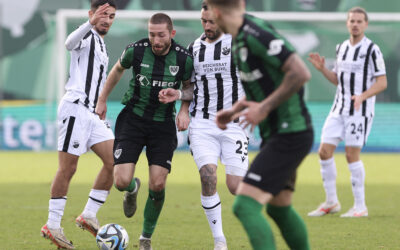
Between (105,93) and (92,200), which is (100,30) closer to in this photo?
(105,93)

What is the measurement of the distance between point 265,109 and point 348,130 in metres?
5.35

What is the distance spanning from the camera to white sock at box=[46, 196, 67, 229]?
7.76m

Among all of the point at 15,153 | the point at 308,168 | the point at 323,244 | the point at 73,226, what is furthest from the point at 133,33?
the point at 323,244

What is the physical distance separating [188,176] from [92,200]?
795 cm

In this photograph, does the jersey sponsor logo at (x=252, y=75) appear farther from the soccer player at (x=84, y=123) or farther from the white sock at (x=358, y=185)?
the white sock at (x=358, y=185)

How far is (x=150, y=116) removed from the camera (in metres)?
7.81

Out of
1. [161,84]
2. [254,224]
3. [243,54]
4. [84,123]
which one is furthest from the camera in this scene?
[84,123]

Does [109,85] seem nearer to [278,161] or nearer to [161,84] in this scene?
[161,84]

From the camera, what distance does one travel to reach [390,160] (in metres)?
20.3

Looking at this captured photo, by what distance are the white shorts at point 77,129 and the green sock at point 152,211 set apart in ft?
3.09

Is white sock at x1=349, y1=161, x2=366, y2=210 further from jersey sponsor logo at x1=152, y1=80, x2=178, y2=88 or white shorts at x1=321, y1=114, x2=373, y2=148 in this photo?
jersey sponsor logo at x1=152, y1=80, x2=178, y2=88

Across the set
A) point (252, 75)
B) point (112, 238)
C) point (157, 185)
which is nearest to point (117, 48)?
point (157, 185)

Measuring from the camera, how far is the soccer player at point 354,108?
408 inches

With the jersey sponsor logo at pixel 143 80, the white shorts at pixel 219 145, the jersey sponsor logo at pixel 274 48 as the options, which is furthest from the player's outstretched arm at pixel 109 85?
the jersey sponsor logo at pixel 274 48
